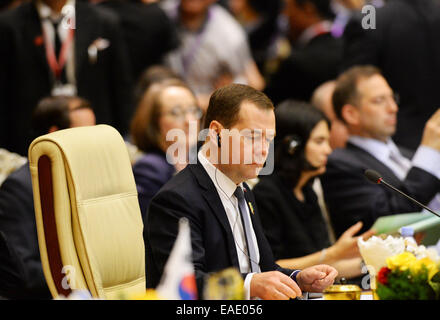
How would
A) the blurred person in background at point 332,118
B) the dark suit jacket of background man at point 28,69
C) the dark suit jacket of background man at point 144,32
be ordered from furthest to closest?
the dark suit jacket of background man at point 144,32 → the dark suit jacket of background man at point 28,69 → the blurred person in background at point 332,118

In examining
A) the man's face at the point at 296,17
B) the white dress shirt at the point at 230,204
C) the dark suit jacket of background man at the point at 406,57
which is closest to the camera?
the white dress shirt at the point at 230,204

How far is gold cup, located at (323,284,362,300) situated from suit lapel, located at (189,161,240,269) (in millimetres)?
370

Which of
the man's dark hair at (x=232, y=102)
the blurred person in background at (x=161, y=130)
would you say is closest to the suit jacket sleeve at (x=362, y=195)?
the blurred person in background at (x=161, y=130)

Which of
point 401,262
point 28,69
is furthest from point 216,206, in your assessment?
point 28,69

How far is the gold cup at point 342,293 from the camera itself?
2.69 m

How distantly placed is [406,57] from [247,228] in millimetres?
2605

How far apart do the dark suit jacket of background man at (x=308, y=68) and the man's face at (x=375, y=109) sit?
3.90 ft

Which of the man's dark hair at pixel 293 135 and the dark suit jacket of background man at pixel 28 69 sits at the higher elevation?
the dark suit jacket of background man at pixel 28 69

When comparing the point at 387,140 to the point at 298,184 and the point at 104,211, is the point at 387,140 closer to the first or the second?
the point at 298,184

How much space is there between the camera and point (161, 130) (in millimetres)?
4172

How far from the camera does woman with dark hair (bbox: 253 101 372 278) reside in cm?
362

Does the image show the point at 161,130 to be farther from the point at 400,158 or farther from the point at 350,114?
the point at 400,158

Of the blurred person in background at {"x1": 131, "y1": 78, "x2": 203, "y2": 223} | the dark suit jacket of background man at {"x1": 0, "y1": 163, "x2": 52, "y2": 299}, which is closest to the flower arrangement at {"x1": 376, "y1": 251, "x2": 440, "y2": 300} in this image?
the dark suit jacket of background man at {"x1": 0, "y1": 163, "x2": 52, "y2": 299}

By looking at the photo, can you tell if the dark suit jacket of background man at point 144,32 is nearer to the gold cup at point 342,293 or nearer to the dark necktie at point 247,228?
the dark necktie at point 247,228
